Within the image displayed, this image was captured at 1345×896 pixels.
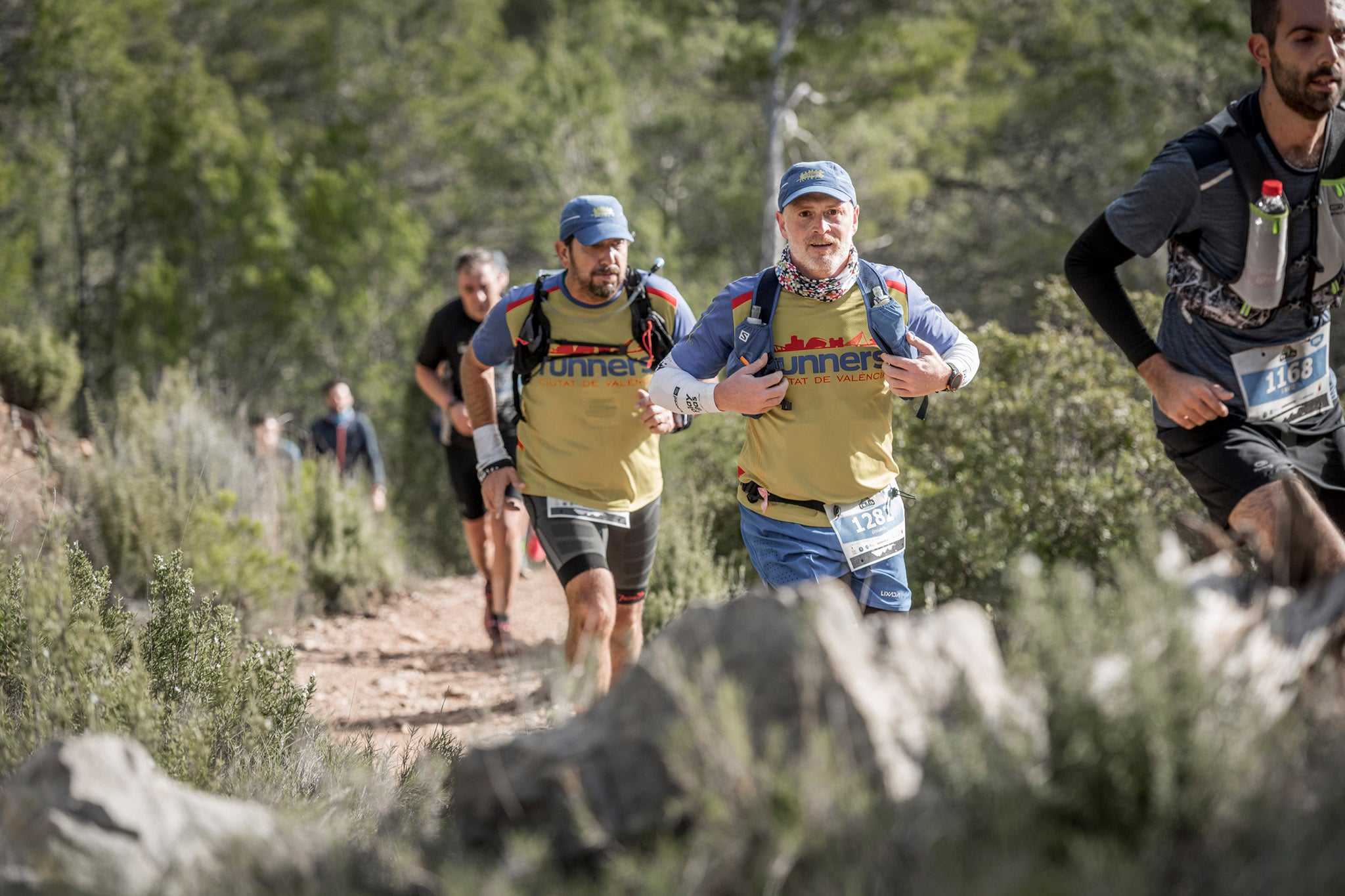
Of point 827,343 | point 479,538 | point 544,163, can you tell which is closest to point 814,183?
point 827,343

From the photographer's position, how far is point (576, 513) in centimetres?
457

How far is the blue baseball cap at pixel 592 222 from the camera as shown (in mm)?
4590

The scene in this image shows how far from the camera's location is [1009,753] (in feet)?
6.18

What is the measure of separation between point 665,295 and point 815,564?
1.55 m

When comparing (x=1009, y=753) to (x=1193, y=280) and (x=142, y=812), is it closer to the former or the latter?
(x=142, y=812)

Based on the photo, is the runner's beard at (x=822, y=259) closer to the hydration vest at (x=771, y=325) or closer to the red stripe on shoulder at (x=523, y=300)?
the hydration vest at (x=771, y=325)

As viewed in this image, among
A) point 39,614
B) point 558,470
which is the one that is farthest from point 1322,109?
point 39,614

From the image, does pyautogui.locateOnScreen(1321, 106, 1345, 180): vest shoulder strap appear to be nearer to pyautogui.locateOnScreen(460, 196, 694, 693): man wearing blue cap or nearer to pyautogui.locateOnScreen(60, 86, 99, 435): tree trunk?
pyautogui.locateOnScreen(460, 196, 694, 693): man wearing blue cap

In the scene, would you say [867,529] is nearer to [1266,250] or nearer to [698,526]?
[1266,250]

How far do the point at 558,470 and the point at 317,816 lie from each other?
2036mm

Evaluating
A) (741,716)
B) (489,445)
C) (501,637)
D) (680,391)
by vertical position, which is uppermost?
(680,391)

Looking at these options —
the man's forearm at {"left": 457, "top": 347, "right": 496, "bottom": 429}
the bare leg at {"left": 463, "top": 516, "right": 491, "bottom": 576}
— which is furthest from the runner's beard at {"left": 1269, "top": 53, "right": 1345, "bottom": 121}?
the bare leg at {"left": 463, "top": 516, "right": 491, "bottom": 576}

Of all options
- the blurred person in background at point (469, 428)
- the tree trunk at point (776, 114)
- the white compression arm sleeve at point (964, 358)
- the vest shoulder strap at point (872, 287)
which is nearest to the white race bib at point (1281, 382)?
the white compression arm sleeve at point (964, 358)

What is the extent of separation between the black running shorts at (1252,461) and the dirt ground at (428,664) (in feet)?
7.86
